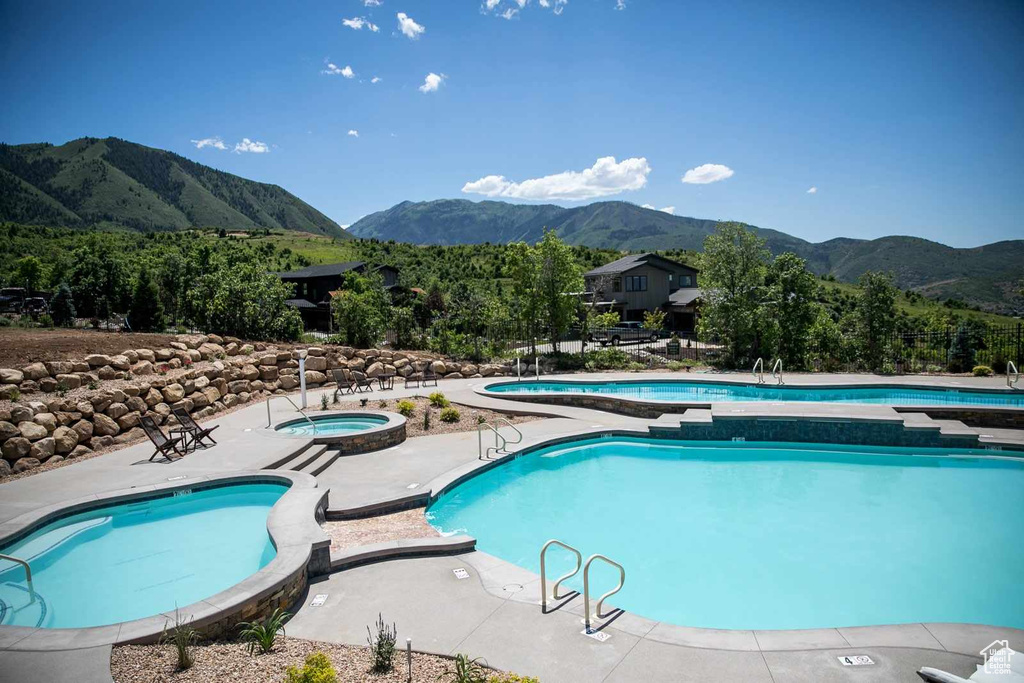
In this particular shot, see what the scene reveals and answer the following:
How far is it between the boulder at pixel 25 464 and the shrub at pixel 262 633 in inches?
292

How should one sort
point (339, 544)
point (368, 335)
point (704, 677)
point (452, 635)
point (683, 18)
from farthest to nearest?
point (368, 335) < point (683, 18) < point (339, 544) < point (452, 635) < point (704, 677)

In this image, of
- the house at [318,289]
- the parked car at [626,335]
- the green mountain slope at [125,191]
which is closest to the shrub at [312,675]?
the parked car at [626,335]

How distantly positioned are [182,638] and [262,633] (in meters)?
0.55

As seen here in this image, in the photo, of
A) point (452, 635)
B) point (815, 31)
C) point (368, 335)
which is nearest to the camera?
point (452, 635)

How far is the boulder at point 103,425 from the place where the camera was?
1070cm

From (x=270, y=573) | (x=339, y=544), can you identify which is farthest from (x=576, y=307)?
(x=270, y=573)

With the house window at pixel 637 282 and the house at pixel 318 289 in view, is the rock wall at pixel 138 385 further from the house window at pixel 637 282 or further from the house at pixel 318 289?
the house at pixel 318 289

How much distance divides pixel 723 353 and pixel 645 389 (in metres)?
4.96

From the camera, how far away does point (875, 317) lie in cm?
1722

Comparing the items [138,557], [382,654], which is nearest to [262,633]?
[382,654]

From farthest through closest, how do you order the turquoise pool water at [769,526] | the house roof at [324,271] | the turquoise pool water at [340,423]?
1. the house roof at [324,271]
2. the turquoise pool water at [340,423]
3. the turquoise pool water at [769,526]

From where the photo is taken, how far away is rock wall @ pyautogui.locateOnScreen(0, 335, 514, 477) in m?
9.66

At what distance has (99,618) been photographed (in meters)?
5.24

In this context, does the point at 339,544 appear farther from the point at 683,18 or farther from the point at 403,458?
the point at 683,18
